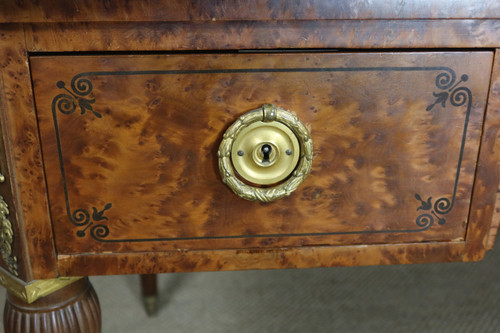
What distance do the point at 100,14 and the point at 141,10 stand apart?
4 centimetres

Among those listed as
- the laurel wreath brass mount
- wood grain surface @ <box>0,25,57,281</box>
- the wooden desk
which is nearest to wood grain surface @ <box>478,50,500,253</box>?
the wooden desk

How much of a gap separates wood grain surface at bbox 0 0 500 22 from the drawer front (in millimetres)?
43

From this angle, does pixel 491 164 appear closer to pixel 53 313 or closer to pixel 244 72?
pixel 244 72

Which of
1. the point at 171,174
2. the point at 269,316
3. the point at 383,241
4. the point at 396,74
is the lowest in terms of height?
the point at 269,316

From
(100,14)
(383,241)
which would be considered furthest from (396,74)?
(100,14)

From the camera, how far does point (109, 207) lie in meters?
0.58

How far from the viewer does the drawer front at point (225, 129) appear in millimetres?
533

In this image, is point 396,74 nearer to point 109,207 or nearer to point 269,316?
point 109,207

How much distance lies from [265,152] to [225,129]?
5cm

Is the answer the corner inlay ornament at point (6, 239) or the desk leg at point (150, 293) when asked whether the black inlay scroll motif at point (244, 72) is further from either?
the desk leg at point (150, 293)

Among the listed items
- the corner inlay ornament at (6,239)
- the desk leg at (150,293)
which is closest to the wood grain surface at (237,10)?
the corner inlay ornament at (6,239)

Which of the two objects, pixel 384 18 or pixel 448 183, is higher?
pixel 384 18

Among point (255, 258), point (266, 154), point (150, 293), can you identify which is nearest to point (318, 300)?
point (150, 293)

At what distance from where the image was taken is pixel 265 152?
56cm
